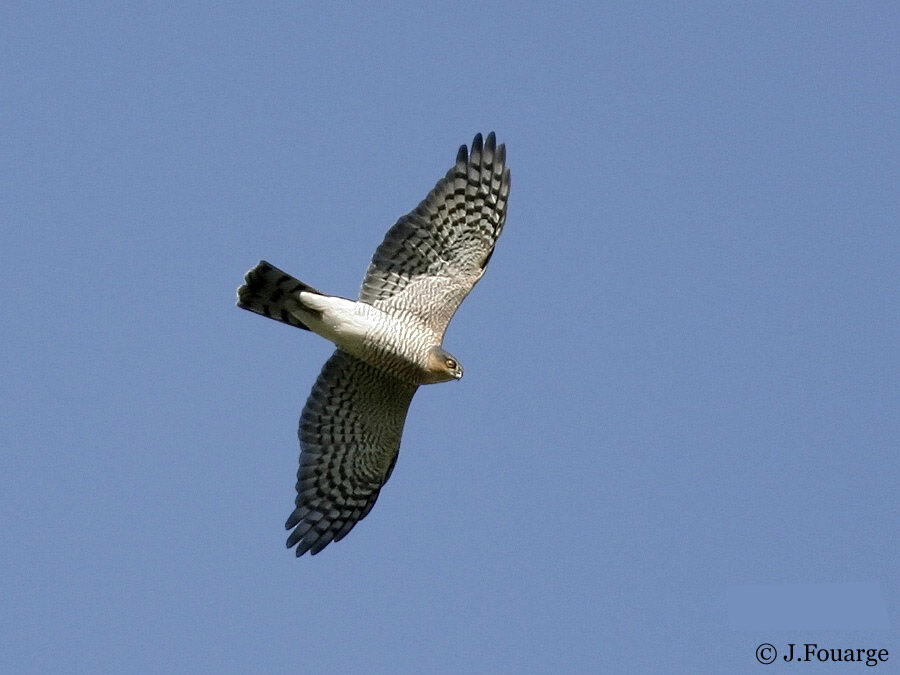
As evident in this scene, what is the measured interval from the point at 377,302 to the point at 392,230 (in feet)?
2.29

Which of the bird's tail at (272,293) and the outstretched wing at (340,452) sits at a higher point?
the bird's tail at (272,293)

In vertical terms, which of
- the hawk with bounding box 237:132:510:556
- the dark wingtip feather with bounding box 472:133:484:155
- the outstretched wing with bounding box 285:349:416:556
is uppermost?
the dark wingtip feather with bounding box 472:133:484:155

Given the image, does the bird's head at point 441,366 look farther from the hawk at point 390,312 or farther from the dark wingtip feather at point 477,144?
the dark wingtip feather at point 477,144

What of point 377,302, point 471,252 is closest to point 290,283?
point 377,302

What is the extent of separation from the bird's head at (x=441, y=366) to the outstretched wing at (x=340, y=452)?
672 millimetres

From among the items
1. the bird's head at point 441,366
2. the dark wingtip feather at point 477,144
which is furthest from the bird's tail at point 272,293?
the dark wingtip feather at point 477,144

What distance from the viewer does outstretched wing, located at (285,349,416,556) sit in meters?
14.9

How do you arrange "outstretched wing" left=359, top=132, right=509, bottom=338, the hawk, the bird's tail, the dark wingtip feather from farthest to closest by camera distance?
the dark wingtip feather, "outstretched wing" left=359, top=132, right=509, bottom=338, the hawk, the bird's tail

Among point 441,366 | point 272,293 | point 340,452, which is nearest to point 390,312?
point 441,366

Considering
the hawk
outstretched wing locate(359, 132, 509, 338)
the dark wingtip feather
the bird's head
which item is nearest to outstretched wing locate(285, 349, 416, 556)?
the hawk

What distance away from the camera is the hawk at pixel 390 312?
1419cm

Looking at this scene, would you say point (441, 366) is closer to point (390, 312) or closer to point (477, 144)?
point (390, 312)

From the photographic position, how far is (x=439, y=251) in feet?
47.2

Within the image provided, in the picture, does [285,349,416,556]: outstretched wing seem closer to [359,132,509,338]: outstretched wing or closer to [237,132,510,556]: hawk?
[237,132,510,556]: hawk
